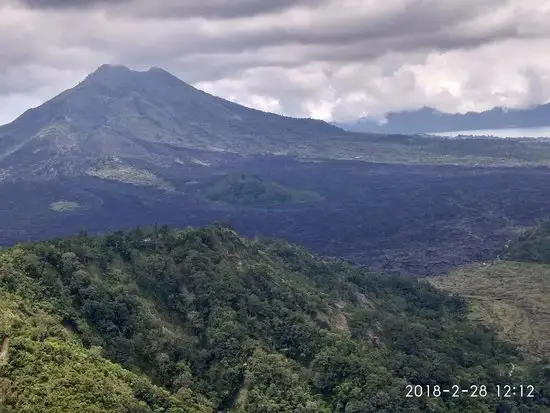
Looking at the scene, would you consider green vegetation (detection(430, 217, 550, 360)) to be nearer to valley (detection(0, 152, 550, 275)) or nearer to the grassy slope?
the grassy slope

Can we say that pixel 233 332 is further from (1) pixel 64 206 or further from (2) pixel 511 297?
(1) pixel 64 206

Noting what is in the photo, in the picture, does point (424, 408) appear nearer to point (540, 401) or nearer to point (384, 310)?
point (540, 401)

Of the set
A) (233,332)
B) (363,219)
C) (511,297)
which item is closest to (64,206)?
(363,219)

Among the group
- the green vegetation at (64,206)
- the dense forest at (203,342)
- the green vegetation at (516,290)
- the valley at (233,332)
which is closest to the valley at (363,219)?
the green vegetation at (64,206)

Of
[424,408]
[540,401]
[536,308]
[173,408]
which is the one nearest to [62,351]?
[173,408]

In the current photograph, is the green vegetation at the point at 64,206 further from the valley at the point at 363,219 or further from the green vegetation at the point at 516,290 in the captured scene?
the green vegetation at the point at 516,290

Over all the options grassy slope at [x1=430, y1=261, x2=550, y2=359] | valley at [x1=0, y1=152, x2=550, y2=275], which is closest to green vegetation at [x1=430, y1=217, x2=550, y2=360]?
grassy slope at [x1=430, y1=261, x2=550, y2=359]
